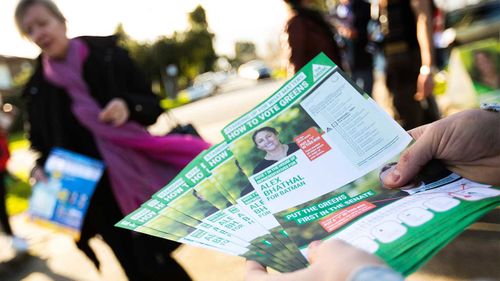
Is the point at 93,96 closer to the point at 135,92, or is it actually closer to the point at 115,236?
the point at 135,92

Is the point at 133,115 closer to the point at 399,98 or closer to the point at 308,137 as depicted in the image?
the point at 308,137

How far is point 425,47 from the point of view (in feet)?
6.78

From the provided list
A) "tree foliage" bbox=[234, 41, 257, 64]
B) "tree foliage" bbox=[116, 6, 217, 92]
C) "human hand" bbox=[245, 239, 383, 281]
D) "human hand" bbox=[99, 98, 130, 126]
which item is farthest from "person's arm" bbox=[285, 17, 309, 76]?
"tree foliage" bbox=[234, 41, 257, 64]

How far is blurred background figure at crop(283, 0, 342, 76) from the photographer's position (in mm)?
2119

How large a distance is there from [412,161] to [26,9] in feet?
5.52

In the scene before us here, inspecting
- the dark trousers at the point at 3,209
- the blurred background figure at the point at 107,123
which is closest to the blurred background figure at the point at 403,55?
the blurred background figure at the point at 107,123

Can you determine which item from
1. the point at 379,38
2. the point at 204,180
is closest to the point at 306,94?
the point at 204,180

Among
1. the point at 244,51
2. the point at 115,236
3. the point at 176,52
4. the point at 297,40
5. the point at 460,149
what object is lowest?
the point at 244,51

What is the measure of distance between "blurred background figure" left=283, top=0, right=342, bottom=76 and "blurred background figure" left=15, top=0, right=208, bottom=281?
0.82 meters

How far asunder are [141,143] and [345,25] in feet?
7.54

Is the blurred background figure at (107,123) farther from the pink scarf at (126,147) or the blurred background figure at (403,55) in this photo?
the blurred background figure at (403,55)

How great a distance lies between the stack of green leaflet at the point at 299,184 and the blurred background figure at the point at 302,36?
4.55ft

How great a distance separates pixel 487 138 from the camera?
741 mm

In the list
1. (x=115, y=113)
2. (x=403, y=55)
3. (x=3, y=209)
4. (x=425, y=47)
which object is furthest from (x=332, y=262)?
(x=3, y=209)
